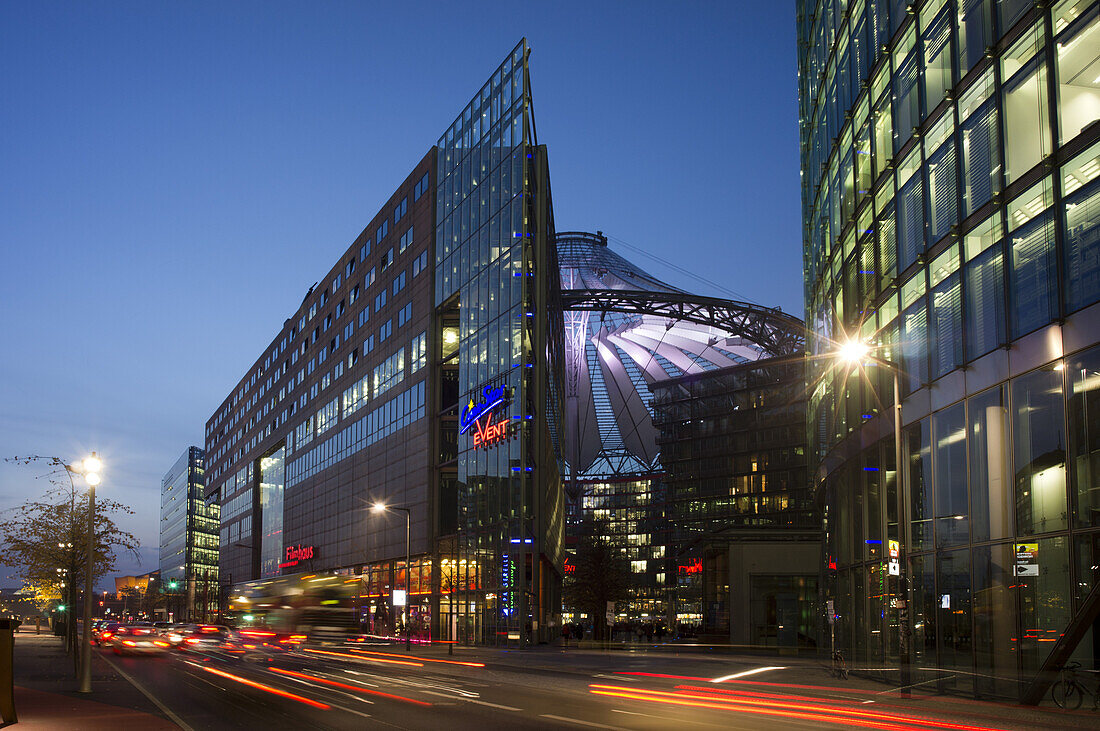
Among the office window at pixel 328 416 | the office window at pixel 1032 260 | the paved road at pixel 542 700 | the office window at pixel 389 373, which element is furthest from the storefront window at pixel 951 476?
the office window at pixel 328 416

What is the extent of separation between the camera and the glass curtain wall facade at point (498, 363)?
64.6m

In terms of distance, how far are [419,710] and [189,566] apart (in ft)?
616

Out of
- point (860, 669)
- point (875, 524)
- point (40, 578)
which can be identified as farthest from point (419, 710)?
point (40, 578)

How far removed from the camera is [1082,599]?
22.5 m

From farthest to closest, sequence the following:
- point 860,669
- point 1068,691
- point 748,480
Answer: point 748,480
point 860,669
point 1068,691

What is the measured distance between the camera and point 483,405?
224 feet

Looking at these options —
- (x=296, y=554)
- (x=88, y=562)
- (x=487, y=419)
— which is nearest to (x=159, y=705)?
(x=88, y=562)

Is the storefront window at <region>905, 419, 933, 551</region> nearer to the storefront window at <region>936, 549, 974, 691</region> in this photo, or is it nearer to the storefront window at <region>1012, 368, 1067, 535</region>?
the storefront window at <region>936, 549, 974, 691</region>

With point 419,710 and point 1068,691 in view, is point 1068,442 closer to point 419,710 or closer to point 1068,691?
point 1068,691

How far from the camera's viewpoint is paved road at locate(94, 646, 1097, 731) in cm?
2020

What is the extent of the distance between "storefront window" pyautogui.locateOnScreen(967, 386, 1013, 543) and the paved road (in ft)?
15.3

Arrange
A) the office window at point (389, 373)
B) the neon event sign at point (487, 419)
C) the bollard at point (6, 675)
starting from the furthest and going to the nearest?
the office window at point (389, 373), the neon event sign at point (487, 419), the bollard at point (6, 675)

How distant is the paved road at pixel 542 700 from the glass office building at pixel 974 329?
2890mm

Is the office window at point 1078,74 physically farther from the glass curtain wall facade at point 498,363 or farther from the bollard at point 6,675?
the glass curtain wall facade at point 498,363
